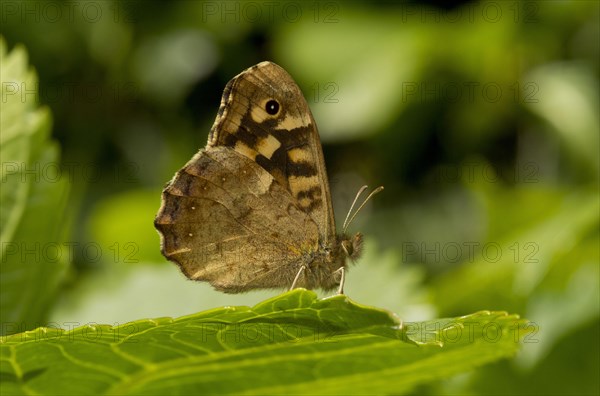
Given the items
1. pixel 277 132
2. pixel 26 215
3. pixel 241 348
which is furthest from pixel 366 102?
pixel 241 348

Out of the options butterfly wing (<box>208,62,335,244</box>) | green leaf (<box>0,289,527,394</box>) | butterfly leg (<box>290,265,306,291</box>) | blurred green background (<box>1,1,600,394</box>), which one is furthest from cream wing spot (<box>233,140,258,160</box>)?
blurred green background (<box>1,1,600,394</box>)

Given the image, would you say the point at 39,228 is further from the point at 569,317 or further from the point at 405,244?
the point at 405,244

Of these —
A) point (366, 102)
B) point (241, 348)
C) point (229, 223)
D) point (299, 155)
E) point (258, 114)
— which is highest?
point (366, 102)

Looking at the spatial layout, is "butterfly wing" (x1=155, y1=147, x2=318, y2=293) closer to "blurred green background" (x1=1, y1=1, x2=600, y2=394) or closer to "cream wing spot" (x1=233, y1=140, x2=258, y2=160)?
"cream wing spot" (x1=233, y1=140, x2=258, y2=160)

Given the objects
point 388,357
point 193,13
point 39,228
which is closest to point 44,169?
point 39,228

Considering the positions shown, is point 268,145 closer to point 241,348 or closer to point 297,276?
point 297,276

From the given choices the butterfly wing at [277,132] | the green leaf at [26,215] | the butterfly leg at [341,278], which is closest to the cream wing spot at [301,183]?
the butterfly wing at [277,132]

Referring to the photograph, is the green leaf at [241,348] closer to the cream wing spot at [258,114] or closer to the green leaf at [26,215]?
the green leaf at [26,215]

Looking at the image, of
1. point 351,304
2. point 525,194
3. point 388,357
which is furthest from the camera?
point 525,194
